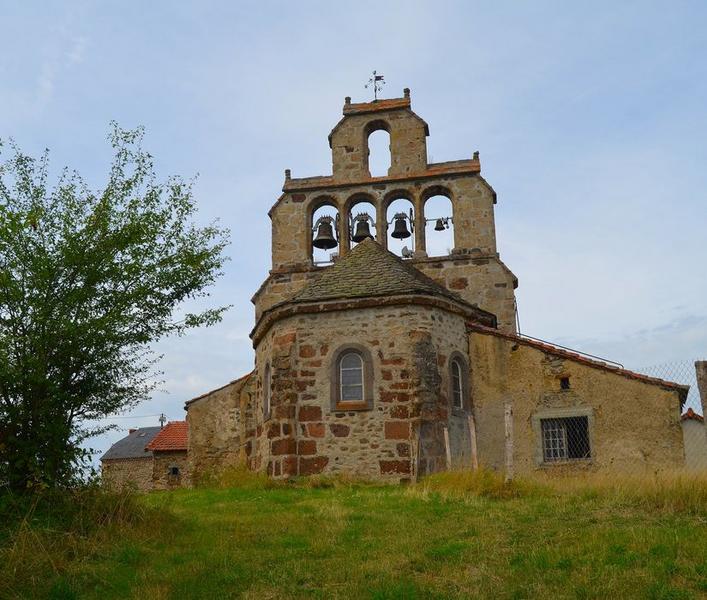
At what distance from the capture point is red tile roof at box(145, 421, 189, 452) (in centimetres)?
3347

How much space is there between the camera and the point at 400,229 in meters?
21.5

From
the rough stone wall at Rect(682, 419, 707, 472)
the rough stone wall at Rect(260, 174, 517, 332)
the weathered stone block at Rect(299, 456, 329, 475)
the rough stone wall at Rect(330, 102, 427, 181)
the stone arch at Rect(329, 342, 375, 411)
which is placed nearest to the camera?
the rough stone wall at Rect(682, 419, 707, 472)

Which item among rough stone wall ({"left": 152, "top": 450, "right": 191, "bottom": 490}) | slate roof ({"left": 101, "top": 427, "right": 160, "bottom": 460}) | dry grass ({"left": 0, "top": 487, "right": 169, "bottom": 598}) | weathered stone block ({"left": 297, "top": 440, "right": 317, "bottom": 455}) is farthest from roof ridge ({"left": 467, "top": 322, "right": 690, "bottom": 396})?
slate roof ({"left": 101, "top": 427, "right": 160, "bottom": 460})

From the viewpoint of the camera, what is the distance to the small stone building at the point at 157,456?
32844mm

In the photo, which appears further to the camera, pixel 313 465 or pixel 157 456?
pixel 157 456

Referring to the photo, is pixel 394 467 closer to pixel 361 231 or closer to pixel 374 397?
pixel 374 397

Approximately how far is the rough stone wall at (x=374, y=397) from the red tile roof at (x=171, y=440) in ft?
56.5

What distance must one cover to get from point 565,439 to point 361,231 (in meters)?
8.17

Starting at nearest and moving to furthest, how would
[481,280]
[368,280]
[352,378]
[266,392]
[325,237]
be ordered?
1. [352,378]
2. [368,280]
3. [266,392]
4. [481,280]
5. [325,237]

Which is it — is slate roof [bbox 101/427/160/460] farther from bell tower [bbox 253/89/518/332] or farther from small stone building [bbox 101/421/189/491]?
bell tower [bbox 253/89/518/332]

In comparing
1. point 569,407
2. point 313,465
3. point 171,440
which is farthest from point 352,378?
point 171,440

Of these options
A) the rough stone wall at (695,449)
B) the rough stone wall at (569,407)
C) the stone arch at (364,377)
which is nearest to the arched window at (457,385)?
the rough stone wall at (569,407)

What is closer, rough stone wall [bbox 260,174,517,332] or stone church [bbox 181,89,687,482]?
stone church [bbox 181,89,687,482]

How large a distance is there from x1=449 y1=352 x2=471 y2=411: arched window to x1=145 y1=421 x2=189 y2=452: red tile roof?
62.4 ft
